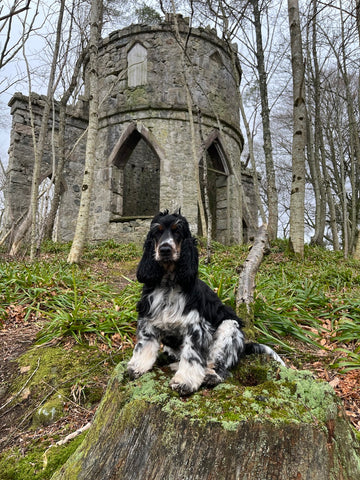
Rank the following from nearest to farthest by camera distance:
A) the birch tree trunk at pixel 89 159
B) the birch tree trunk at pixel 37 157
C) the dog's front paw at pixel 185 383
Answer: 1. the dog's front paw at pixel 185 383
2. the birch tree trunk at pixel 89 159
3. the birch tree trunk at pixel 37 157

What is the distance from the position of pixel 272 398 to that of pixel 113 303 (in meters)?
3.67

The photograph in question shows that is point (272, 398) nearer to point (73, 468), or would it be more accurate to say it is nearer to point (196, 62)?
point (73, 468)

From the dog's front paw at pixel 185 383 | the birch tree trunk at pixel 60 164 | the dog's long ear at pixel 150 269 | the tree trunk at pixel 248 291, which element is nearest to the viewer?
the dog's front paw at pixel 185 383

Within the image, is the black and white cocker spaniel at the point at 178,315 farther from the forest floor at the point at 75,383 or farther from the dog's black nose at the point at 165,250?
the forest floor at the point at 75,383

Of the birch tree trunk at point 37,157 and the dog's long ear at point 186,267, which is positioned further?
the birch tree trunk at point 37,157

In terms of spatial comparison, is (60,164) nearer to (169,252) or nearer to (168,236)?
(168,236)

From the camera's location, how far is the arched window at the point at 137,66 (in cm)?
1391

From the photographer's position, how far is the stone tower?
13438 millimetres

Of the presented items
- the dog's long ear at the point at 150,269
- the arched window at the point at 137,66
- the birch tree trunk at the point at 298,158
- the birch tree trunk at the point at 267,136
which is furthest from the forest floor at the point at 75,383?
the arched window at the point at 137,66

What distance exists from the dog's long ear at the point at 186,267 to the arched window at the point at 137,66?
13.2m

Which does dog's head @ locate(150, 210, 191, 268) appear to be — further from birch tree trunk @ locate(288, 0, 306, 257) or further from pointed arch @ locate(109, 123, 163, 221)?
pointed arch @ locate(109, 123, 163, 221)

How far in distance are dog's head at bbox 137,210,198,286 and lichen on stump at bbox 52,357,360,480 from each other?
31.5 inches

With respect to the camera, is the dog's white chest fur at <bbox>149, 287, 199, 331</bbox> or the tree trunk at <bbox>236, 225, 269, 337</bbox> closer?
the dog's white chest fur at <bbox>149, 287, 199, 331</bbox>

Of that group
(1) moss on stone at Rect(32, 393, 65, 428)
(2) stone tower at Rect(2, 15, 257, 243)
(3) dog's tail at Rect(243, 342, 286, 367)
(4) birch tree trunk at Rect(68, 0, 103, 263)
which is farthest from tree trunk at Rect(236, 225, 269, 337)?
(2) stone tower at Rect(2, 15, 257, 243)
